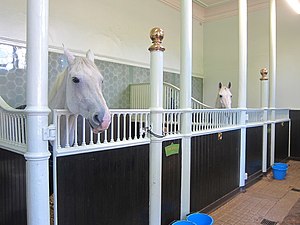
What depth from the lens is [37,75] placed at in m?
1.33

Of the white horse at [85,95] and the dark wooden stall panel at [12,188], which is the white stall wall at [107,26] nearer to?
the dark wooden stall panel at [12,188]

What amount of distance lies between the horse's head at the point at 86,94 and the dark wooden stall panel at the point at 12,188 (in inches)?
19.8

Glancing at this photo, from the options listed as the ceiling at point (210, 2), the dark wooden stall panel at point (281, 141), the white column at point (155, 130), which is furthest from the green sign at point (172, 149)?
the ceiling at point (210, 2)

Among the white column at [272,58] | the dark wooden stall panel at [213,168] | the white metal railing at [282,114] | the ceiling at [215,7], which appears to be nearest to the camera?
the dark wooden stall panel at [213,168]

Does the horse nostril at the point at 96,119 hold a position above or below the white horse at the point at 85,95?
below

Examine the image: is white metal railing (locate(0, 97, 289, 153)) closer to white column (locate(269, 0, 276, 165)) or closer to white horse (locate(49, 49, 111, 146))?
white horse (locate(49, 49, 111, 146))

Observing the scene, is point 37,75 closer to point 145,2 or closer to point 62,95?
point 62,95

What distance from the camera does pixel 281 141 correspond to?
5586mm

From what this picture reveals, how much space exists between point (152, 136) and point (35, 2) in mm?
1332

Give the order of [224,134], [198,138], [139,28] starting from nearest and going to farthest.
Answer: [198,138]
[224,134]
[139,28]

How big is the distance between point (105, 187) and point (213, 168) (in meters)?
1.72

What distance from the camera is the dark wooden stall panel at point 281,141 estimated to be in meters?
5.32


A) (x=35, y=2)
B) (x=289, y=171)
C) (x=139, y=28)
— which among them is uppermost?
(x=139, y=28)

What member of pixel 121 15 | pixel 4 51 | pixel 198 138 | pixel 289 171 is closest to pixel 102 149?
pixel 198 138
